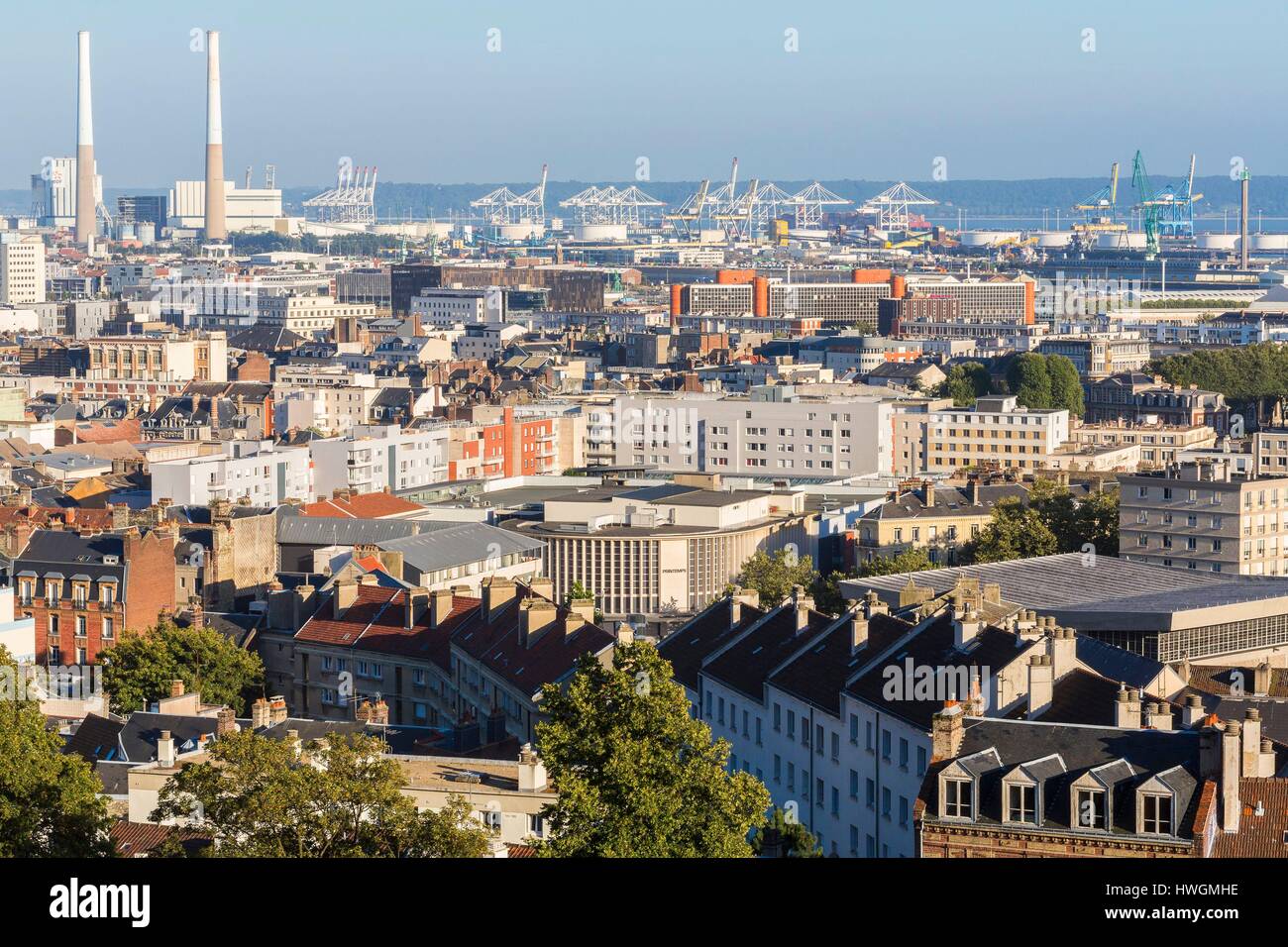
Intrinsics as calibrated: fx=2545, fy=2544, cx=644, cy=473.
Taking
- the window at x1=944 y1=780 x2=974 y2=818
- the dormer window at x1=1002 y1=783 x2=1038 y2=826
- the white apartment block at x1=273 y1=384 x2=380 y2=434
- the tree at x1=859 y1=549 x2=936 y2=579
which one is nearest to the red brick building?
the tree at x1=859 y1=549 x2=936 y2=579

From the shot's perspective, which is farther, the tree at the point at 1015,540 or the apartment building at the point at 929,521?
the apartment building at the point at 929,521

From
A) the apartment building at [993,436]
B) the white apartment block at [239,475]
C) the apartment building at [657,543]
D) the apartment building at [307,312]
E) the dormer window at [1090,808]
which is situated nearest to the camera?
the dormer window at [1090,808]

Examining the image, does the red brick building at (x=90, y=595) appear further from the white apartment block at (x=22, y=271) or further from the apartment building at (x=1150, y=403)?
the white apartment block at (x=22, y=271)

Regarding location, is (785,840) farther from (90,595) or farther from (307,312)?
(307,312)

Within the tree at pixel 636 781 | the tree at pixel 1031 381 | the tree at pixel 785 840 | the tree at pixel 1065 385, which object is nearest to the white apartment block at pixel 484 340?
the tree at pixel 1031 381

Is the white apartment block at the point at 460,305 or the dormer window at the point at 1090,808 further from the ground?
the white apartment block at the point at 460,305

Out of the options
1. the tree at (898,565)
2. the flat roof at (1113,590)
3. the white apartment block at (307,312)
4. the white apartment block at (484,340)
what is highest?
the white apartment block at (307,312)
